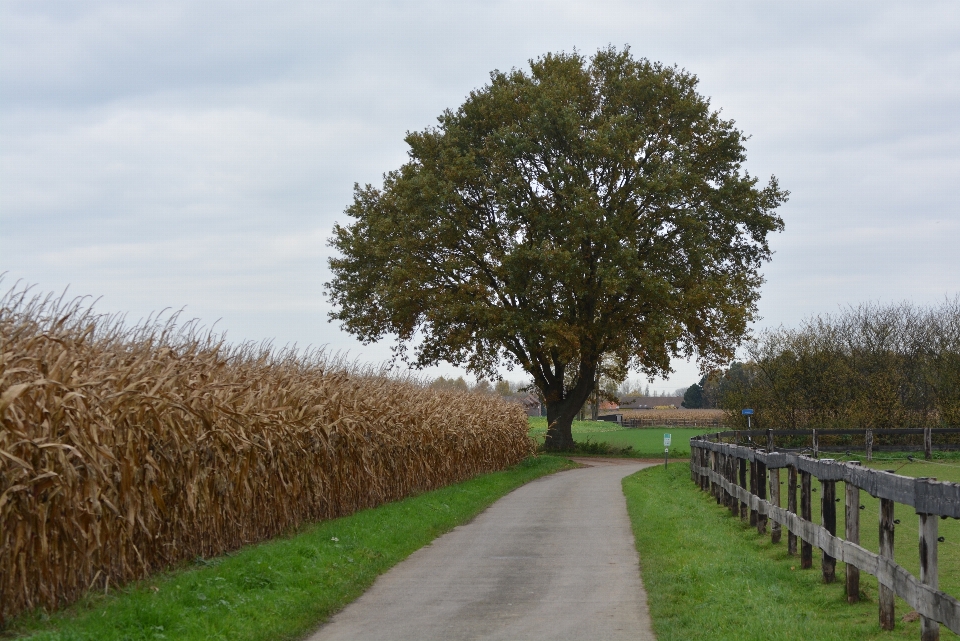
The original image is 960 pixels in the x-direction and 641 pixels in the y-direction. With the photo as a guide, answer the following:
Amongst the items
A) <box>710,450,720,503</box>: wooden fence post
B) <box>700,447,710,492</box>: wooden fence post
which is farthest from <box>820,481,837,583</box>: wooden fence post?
<box>700,447,710,492</box>: wooden fence post

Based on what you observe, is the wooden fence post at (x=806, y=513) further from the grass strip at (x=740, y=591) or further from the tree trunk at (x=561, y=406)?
the tree trunk at (x=561, y=406)

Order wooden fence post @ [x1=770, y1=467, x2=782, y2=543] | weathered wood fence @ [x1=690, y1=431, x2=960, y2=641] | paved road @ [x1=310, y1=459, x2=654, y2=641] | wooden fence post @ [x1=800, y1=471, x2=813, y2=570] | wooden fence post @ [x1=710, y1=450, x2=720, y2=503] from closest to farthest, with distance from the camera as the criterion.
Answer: weathered wood fence @ [x1=690, y1=431, x2=960, y2=641] → paved road @ [x1=310, y1=459, x2=654, y2=641] → wooden fence post @ [x1=800, y1=471, x2=813, y2=570] → wooden fence post @ [x1=770, y1=467, x2=782, y2=543] → wooden fence post @ [x1=710, y1=450, x2=720, y2=503]

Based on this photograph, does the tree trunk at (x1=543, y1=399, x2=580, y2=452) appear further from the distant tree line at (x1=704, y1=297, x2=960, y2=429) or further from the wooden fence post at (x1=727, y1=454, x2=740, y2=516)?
the wooden fence post at (x1=727, y1=454, x2=740, y2=516)

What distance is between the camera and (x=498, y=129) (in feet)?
136

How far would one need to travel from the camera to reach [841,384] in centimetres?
4316

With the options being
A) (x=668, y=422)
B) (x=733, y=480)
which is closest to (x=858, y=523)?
(x=733, y=480)

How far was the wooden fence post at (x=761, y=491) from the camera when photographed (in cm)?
1461

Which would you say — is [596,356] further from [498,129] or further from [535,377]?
[498,129]

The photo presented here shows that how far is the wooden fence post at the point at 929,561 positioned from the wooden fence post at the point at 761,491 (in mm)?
7322

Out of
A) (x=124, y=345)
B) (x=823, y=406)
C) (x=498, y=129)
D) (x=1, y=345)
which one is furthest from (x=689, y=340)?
(x=1, y=345)

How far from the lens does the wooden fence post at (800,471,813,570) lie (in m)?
11.2

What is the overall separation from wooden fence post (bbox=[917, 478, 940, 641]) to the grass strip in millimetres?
781

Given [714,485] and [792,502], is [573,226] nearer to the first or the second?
[714,485]

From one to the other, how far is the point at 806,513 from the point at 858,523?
216 centimetres
